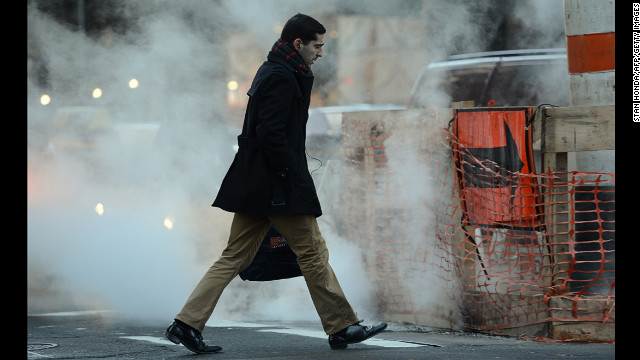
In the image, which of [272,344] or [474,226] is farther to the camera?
[474,226]

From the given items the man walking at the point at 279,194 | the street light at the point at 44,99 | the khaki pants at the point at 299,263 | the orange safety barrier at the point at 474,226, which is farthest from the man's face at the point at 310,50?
the street light at the point at 44,99

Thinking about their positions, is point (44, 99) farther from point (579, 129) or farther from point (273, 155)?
point (579, 129)

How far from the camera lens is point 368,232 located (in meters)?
6.08

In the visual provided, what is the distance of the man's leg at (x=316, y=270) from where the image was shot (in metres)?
4.65

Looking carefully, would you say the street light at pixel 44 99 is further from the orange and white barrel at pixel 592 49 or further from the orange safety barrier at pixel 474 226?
the orange and white barrel at pixel 592 49

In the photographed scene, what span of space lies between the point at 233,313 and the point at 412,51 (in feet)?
25.4

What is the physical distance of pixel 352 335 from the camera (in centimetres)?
468

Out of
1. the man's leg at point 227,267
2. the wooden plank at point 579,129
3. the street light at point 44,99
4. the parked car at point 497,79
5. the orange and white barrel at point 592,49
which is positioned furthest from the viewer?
the parked car at point 497,79

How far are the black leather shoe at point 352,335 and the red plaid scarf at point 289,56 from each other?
1.21 meters

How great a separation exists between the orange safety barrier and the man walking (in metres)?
1.03

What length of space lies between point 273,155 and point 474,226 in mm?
1494

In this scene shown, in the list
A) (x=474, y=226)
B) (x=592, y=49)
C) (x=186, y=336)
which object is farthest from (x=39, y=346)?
(x=592, y=49)

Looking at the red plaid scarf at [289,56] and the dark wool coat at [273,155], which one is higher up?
the red plaid scarf at [289,56]

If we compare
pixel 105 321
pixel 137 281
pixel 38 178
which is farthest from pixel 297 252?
pixel 38 178
